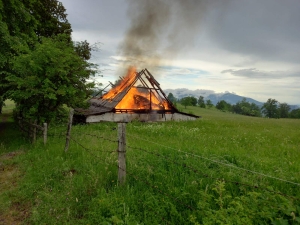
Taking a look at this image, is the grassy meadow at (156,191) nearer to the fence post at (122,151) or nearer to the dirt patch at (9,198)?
the dirt patch at (9,198)

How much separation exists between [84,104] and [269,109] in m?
122

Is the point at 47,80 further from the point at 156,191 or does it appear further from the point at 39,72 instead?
the point at 156,191

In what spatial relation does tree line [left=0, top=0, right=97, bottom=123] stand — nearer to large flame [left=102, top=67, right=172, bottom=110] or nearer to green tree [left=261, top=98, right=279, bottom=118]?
large flame [left=102, top=67, right=172, bottom=110]

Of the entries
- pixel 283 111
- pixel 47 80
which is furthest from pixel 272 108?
pixel 47 80

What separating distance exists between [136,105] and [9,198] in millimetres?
16976

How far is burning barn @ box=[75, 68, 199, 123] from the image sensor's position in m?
20.7

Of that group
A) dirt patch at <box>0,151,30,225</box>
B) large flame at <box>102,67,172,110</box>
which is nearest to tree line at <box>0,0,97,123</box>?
dirt patch at <box>0,151,30,225</box>

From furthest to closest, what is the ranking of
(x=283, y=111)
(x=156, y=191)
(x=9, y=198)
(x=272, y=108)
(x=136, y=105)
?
(x=283, y=111) → (x=272, y=108) → (x=136, y=105) → (x=9, y=198) → (x=156, y=191)

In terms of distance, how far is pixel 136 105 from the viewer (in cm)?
2217

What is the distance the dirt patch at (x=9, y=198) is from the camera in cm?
490

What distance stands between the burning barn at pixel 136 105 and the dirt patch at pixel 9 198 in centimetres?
1216

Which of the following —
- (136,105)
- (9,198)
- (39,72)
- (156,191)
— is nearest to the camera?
(156,191)

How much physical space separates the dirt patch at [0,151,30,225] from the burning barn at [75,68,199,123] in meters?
12.2

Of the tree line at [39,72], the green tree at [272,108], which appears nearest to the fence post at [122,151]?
the tree line at [39,72]
